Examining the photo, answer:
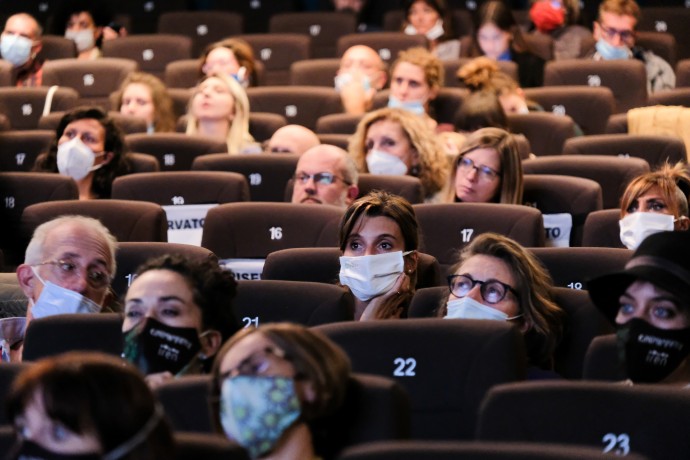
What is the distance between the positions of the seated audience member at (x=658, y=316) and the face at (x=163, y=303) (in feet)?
3.41

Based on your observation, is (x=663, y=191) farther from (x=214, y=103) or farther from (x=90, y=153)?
(x=214, y=103)

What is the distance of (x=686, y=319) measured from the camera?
10.9ft

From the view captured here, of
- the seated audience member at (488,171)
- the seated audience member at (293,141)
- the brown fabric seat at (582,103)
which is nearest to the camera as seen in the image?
the seated audience member at (488,171)

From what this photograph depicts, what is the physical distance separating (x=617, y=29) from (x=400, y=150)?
264cm

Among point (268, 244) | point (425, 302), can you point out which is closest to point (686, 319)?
point (425, 302)

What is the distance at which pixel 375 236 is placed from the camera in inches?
178

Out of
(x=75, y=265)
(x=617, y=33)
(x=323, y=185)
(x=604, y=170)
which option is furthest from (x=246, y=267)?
A: (x=617, y=33)

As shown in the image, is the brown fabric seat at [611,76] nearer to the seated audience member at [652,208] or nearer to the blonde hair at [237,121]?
the blonde hair at [237,121]

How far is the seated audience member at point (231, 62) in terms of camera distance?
8.55m

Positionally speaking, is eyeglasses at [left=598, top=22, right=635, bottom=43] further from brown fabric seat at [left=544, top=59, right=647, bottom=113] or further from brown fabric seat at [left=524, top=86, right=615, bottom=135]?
brown fabric seat at [left=524, top=86, right=615, bottom=135]

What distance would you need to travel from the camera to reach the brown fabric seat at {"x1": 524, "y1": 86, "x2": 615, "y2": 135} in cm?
775

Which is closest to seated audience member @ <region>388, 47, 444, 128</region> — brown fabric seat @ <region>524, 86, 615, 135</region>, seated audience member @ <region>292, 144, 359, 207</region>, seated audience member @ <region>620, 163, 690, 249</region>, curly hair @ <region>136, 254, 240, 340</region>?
brown fabric seat @ <region>524, 86, 615, 135</region>

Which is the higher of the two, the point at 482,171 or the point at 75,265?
the point at 482,171

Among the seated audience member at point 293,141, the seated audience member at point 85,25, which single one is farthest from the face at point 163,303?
the seated audience member at point 85,25
